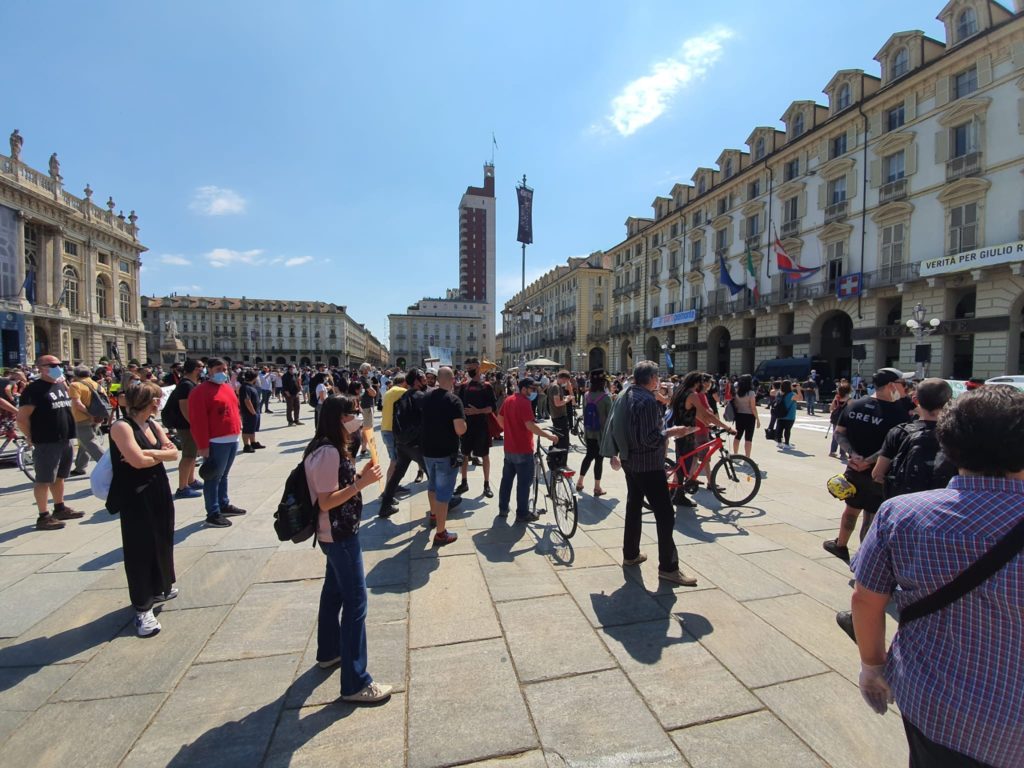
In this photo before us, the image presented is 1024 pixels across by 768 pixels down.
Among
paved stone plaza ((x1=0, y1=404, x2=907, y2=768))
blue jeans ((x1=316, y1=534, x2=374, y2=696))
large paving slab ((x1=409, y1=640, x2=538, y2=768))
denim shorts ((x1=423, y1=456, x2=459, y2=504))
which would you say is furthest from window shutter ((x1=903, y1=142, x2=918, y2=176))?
blue jeans ((x1=316, y1=534, x2=374, y2=696))

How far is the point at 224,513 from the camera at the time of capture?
5793 mm

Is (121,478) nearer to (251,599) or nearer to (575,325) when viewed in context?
(251,599)

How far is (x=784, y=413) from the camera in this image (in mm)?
10797

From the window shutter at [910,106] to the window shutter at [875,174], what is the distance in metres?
1.97

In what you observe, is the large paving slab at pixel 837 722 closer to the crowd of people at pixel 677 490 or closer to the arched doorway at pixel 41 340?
the crowd of people at pixel 677 490

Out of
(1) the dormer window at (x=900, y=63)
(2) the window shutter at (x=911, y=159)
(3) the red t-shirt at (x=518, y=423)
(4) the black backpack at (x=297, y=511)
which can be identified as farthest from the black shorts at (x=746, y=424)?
(1) the dormer window at (x=900, y=63)

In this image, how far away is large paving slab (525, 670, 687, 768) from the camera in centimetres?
223

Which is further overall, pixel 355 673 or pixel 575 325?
pixel 575 325

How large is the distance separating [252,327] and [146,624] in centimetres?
10480

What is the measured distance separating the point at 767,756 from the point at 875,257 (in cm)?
2825

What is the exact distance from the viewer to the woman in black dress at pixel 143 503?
328 centimetres

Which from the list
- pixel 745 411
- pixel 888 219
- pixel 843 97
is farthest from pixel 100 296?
pixel 888 219

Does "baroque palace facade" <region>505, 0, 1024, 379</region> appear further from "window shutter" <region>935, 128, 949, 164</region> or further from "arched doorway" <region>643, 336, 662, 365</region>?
"arched doorway" <region>643, 336, 662, 365</region>

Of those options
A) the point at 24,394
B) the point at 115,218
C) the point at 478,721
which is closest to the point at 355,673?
the point at 478,721
